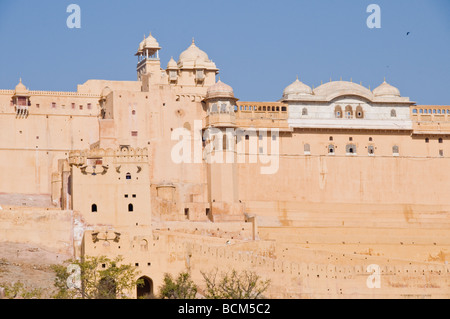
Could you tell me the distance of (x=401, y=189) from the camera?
2982 inches

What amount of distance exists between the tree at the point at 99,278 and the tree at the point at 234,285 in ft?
11.6

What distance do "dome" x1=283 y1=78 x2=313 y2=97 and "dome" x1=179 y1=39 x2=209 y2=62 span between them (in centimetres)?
564

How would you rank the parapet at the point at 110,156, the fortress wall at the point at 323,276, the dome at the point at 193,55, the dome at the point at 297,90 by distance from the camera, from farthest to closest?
the dome at the point at 193,55 < the dome at the point at 297,90 < the parapet at the point at 110,156 < the fortress wall at the point at 323,276

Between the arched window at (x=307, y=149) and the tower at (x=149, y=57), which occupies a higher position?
the tower at (x=149, y=57)

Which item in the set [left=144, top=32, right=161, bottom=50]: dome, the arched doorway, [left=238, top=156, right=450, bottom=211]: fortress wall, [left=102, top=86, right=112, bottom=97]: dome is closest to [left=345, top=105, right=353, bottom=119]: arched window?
[left=238, top=156, right=450, bottom=211]: fortress wall

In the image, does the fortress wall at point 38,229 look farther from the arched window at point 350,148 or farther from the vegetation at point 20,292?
the arched window at point 350,148

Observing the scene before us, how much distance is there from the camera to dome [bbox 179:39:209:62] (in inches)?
2976

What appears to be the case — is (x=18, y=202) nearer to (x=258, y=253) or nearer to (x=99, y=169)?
(x=99, y=169)

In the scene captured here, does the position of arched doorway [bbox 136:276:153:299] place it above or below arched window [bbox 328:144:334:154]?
below

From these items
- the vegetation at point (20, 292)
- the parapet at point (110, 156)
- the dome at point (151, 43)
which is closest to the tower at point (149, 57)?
the dome at point (151, 43)

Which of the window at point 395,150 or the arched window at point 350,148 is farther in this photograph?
the window at point 395,150

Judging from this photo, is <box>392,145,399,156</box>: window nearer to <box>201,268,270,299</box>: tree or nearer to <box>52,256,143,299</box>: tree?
<box>201,268,270,299</box>: tree

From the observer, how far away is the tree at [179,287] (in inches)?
2175
